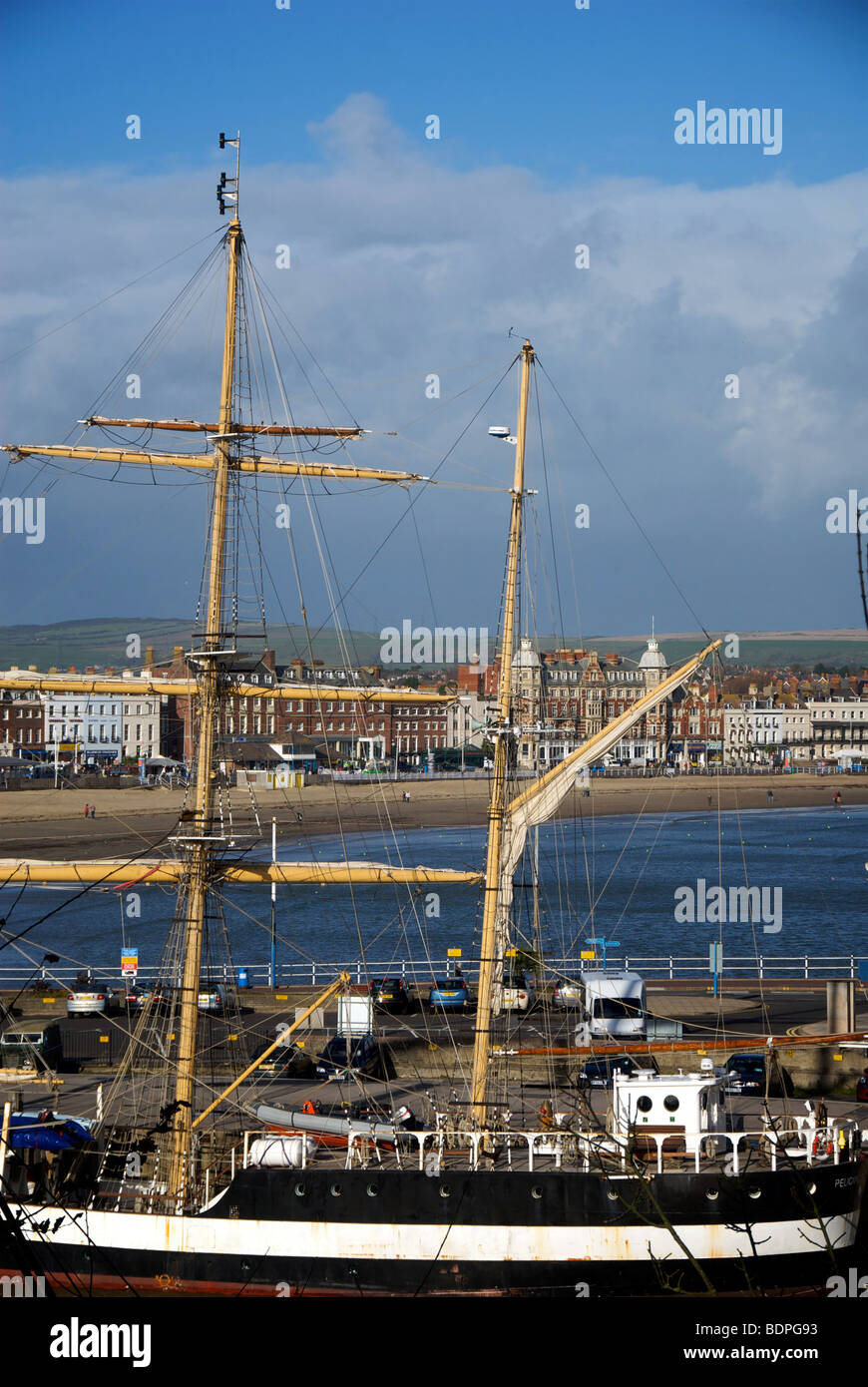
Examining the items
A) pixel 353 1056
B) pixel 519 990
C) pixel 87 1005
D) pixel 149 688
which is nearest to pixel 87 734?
pixel 87 1005

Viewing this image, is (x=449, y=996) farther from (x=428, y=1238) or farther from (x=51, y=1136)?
(x=428, y=1238)

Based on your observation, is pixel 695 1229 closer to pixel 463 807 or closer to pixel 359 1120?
pixel 359 1120

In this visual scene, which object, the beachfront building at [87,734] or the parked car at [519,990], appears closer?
the parked car at [519,990]

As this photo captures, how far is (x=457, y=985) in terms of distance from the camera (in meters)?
38.8

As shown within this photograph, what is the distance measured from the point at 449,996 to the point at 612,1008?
4292 millimetres

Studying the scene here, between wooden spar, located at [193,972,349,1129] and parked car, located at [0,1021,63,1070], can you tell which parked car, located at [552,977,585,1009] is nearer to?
wooden spar, located at [193,972,349,1129]

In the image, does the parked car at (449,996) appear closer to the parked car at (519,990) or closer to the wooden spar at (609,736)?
the parked car at (519,990)

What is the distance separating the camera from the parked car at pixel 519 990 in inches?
1434

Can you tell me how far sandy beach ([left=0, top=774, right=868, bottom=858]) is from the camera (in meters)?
85.0

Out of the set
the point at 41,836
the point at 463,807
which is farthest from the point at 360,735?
the point at 41,836

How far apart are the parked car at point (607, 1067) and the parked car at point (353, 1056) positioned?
391cm

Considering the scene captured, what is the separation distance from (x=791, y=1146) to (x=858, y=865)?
219 ft

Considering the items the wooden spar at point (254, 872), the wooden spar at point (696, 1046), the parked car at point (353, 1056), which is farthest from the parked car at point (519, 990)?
the parked car at point (353, 1056)

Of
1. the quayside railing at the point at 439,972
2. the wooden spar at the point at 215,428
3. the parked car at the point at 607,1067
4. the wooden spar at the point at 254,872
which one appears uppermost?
the wooden spar at the point at 215,428
